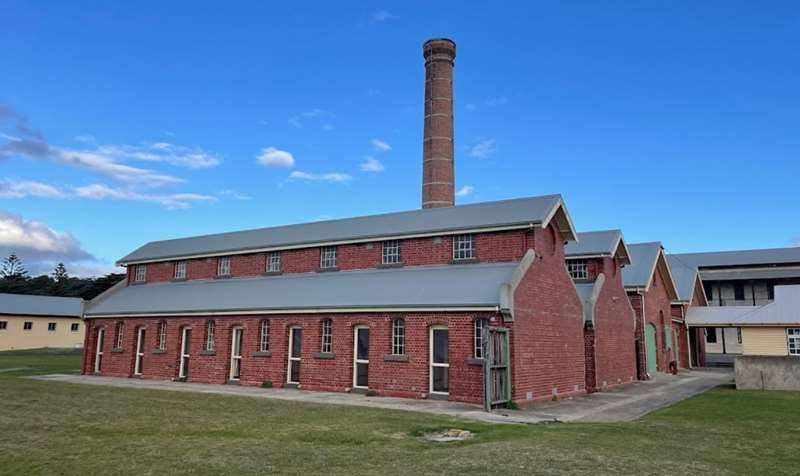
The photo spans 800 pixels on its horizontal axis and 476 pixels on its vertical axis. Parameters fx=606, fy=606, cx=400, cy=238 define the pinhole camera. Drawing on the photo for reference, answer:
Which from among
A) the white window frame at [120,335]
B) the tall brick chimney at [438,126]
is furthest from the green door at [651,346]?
the white window frame at [120,335]

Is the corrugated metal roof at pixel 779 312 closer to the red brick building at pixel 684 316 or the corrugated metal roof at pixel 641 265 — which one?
the corrugated metal roof at pixel 641 265

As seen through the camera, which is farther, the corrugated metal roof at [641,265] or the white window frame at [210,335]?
the corrugated metal roof at [641,265]

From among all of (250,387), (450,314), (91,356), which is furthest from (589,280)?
(91,356)

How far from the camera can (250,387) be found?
2509 centimetres

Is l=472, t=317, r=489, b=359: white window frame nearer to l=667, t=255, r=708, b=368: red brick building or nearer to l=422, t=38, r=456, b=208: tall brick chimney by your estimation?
l=422, t=38, r=456, b=208: tall brick chimney

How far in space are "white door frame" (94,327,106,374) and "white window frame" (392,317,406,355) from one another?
61.2 ft

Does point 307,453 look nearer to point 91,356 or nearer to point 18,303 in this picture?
point 91,356

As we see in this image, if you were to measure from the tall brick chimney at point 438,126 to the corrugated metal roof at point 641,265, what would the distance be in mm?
11885

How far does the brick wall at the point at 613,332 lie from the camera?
26703 mm

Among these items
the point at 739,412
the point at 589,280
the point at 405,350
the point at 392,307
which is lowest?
the point at 739,412

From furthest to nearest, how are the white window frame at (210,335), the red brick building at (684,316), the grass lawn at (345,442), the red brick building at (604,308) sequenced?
the red brick building at (684,316) < the white window frame at (210,335) < the red brick building at (604,308) < the grass lawn at (345,442)

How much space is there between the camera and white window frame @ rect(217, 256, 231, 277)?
31.4 metres

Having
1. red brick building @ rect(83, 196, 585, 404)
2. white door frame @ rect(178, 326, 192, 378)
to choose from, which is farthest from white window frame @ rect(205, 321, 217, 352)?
white door frame @ rect(178, 326, 192, 378)

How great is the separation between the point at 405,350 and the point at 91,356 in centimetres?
2018
